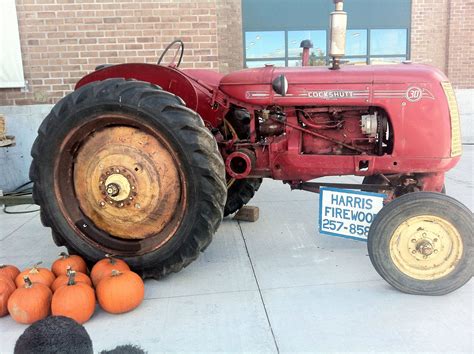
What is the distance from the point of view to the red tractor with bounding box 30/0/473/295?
2904mm

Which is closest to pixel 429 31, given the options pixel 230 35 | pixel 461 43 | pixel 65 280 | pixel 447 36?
pixel 447 36

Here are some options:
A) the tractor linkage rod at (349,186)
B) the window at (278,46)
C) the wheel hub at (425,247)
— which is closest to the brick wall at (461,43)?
the window at (278,46)

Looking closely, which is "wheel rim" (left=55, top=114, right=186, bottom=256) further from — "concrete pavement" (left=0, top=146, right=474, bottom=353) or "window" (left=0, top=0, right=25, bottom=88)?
"window" (left=0, top=0, right=25, bottom=88)

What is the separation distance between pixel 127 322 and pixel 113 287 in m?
0.22

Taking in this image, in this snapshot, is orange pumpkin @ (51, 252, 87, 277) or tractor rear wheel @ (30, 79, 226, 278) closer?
tractor rear wheel @ (30, 79, 226, 278)

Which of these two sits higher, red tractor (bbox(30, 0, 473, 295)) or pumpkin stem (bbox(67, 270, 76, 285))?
red tractor (bbox(30, 0, 473, 295))

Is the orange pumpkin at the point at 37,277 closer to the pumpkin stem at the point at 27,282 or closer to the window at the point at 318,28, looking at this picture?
the pumpkin stem at the point at 27,282

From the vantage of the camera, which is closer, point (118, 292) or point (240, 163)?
point (118, 292)

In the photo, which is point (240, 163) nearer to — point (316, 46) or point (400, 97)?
point (400, 97)

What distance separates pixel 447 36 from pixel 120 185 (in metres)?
9.74

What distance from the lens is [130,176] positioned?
10.3 ft

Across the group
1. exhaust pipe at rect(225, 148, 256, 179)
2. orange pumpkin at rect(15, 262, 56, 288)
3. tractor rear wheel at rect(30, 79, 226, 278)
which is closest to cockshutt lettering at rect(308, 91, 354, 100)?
exhaust pipe at rect(225, 148, 256, 179)

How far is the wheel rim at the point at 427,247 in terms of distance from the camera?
286 centimetres

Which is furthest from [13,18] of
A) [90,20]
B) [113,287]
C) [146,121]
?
[113,287]
